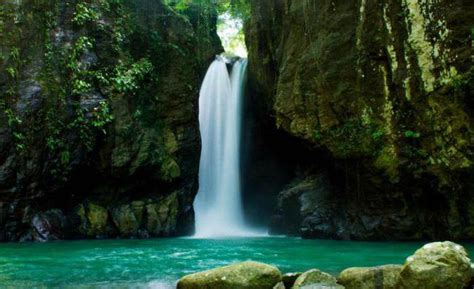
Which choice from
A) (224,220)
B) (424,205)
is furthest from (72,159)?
(424,205)

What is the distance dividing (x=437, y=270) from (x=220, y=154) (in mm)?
16848

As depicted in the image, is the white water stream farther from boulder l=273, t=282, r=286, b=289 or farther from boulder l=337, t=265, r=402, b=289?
boulder l=337, t=265, r=402, b=289

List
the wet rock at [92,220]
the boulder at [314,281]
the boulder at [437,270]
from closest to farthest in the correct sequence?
the boulder at [437,270]
the boulder at [314,281]
the wet rock at [92,220]

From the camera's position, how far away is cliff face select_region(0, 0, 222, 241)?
16.3 metres

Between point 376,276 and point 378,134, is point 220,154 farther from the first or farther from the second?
point 376,276

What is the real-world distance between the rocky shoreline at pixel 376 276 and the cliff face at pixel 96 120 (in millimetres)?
11856

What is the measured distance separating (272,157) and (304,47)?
635 centimetres

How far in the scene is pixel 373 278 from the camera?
5996 mm

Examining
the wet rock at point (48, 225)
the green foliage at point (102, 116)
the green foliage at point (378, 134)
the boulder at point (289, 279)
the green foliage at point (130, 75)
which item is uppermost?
the green foliage at point (130, 75)

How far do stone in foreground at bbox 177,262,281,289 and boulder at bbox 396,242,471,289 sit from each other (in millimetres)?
1592

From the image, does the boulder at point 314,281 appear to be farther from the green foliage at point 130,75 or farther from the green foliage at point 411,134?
the green foliage at point 130,75

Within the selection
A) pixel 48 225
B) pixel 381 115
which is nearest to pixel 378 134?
pixel 381 115

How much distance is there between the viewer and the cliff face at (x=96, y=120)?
1631 cm

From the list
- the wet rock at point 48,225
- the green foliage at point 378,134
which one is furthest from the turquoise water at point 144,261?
the green foliage at point 378,134
